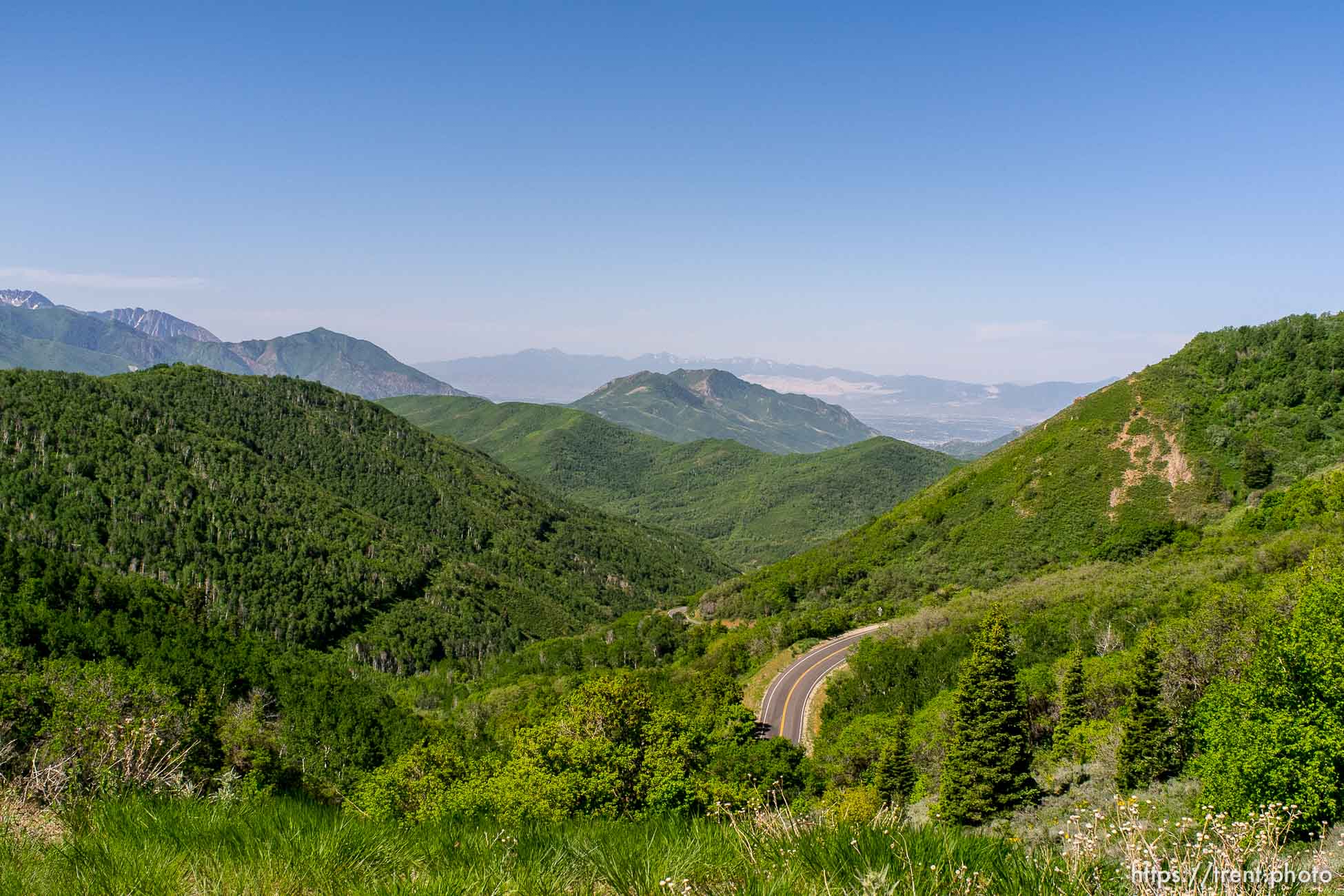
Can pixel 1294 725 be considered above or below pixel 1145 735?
above

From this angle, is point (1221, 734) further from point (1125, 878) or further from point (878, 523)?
point (878, 523)

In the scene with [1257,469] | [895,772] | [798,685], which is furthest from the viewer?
[1257,469]

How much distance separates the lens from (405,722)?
8350cm

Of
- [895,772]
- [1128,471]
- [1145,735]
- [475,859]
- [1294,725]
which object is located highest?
[1128,471]

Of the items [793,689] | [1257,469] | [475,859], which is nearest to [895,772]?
[793,689]

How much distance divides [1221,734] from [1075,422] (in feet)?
320

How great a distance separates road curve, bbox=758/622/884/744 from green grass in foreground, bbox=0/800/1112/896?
143 feet

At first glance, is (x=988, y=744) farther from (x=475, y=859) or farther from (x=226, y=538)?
(x=226, y=538)

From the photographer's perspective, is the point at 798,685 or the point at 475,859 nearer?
the point at 475,859

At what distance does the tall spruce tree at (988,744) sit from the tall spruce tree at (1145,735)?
12.0 ft

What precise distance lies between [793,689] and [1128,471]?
60.0 meters

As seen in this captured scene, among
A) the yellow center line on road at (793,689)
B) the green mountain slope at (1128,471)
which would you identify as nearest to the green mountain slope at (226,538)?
the green mountain slope at (1128,471)

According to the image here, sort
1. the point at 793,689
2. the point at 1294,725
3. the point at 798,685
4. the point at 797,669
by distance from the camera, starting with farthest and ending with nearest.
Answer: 1. the point at 797,669
2. the point at 798,685
3. the point at 793,689
4. the point at 1294,725

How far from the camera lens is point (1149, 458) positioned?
275 ft
